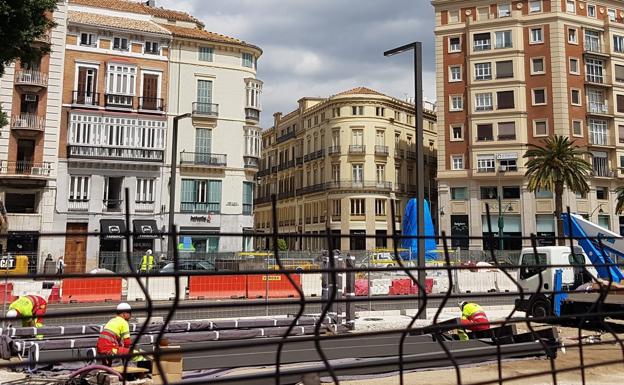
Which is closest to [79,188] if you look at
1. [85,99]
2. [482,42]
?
[85,99]

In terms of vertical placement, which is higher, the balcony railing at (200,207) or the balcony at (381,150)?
the balcony at (381,150)

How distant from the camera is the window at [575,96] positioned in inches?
2076

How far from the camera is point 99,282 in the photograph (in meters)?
20.6

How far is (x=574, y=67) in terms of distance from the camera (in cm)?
5312

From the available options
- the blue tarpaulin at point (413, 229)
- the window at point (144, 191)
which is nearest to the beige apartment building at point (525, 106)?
the blue tarpaulin at point (413, 229)

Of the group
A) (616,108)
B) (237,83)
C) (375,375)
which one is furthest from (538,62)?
(375,375)

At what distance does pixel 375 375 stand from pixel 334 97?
198 ft

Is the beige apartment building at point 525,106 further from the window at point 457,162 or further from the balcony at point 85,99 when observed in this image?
the balcony at point 85,99

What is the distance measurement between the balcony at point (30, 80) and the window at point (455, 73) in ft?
119

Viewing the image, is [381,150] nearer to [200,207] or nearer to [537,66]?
[537,66]

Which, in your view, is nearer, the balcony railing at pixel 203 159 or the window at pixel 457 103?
the balcony railing at pixel 203 159

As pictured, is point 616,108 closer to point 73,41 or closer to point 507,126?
point 507,126

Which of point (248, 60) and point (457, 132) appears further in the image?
point (457, 132)

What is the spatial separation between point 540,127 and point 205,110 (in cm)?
3074
